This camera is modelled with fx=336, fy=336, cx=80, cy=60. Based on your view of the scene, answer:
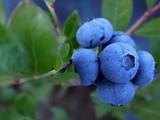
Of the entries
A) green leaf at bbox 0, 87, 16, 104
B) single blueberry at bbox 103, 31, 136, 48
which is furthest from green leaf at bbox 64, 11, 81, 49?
green leaf at bbox 0, 87, 16, 104

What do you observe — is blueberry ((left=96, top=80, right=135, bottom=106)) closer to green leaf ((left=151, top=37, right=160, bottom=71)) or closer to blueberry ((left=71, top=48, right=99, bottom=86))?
blueberry ((left=71, top=48, right=99, bottom=86))

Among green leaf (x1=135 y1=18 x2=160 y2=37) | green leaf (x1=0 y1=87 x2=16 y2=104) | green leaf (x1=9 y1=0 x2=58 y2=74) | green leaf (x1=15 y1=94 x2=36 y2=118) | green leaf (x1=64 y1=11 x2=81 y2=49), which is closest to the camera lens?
green leaf (x1=9 y1=0 x2=58 y2=74)

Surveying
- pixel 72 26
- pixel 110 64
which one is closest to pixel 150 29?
pixel 72 26

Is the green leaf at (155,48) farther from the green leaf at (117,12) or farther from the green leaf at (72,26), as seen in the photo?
the green leaf at (72,26)

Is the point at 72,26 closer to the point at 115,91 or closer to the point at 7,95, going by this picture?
the point at 115,91

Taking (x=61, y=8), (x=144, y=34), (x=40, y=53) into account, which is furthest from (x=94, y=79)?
(x=61, y=8)

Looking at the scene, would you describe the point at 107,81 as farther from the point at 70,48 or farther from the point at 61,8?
the point at 61,8
